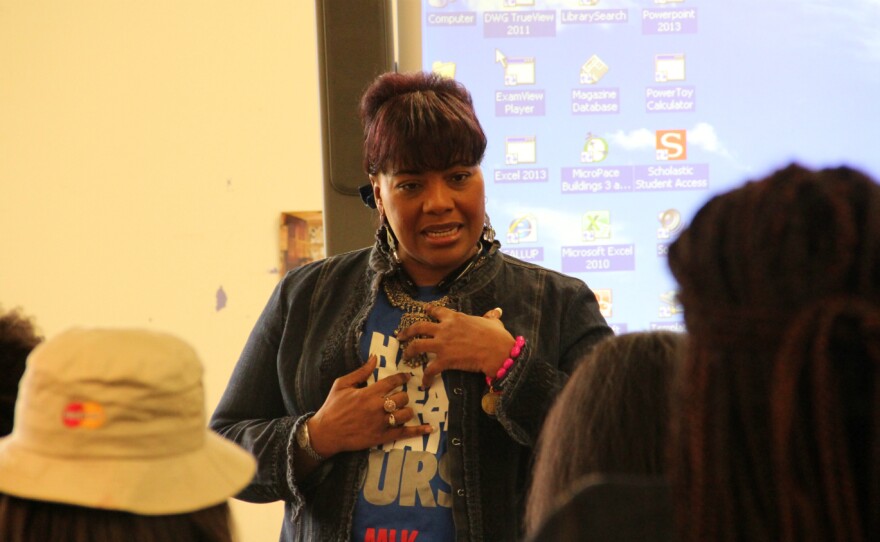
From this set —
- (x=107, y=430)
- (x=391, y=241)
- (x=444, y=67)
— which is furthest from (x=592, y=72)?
(x=107, y=430)

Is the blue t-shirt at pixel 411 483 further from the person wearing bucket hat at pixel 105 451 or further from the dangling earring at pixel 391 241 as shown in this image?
the person wearing bucket hat at pixel 105 451

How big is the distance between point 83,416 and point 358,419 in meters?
0.64

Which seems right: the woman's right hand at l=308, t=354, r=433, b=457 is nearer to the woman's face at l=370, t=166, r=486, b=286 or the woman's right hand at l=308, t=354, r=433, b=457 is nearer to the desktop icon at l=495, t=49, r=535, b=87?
the woman's face at l=370, t=166, r=486, b=286

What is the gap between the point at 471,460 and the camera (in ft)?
4.35

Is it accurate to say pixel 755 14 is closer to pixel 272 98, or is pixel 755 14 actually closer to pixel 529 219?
pixel 529 219

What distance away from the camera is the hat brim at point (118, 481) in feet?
2.20

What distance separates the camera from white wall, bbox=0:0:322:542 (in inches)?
98.7

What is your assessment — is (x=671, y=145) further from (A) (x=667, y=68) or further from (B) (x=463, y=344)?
(B) (x=463, y=344)

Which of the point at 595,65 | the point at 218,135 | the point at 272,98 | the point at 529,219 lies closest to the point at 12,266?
the point at 218,135

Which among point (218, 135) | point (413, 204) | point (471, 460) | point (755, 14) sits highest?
point (755, 14)

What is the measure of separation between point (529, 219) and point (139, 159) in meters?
1.21

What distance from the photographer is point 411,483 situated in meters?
1.32

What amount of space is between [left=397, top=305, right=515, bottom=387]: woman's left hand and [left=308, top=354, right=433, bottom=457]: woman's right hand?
7cm

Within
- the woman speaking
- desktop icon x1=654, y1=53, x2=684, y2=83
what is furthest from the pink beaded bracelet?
desktop icon x1=654, y1=53, x2=684, y2=83
